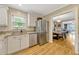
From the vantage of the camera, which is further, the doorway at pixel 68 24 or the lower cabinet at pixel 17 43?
the lower cabinet at pixel 17 43

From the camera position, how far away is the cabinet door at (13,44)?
2.34 metres

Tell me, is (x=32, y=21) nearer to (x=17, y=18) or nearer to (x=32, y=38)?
(x=17, y=18)

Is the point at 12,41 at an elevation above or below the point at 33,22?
below

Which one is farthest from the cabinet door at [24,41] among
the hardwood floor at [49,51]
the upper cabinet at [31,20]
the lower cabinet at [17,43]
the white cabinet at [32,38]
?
the upper cabinet at [31,20]

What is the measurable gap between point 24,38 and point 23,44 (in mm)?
207

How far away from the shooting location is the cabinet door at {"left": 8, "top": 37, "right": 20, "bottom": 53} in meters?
2.34

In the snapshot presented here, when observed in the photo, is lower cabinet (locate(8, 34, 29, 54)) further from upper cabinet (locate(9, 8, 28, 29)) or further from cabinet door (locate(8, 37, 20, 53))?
upper cabinet (locate(9, 8, 28, 29))

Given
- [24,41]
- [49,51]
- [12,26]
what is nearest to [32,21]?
[12,26]

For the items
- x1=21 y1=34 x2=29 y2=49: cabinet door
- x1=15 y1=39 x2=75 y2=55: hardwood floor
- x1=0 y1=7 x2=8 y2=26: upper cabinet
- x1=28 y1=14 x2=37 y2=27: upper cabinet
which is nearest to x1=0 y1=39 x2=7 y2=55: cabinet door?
x1=15 y1=39 x2=75 y2=55: hardwood floor

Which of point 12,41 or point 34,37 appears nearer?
point 12,41

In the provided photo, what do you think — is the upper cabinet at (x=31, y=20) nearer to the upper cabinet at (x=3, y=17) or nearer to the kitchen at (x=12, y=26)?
the kitchen at (x=12, y=26)

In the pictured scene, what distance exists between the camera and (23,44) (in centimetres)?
274
